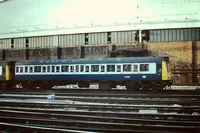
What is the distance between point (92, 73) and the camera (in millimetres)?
24312

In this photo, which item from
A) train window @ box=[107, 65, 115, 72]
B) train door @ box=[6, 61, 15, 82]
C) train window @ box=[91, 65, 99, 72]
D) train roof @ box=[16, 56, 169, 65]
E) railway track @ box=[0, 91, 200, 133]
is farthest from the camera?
train door @ box=[6, 61, 15, 82]

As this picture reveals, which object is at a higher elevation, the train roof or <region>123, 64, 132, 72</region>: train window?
the train roof

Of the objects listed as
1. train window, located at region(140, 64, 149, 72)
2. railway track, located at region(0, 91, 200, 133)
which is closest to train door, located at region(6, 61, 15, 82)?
A: train window, located at region(140, 64, 149, 72)

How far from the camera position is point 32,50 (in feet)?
133

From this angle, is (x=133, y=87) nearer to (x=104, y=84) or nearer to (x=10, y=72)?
(x=104, y=84)

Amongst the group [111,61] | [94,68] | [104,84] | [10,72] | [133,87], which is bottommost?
[133,87]

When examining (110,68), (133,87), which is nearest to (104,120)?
(133,87)

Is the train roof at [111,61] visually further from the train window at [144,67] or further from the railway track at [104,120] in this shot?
the railway track at [104,120]

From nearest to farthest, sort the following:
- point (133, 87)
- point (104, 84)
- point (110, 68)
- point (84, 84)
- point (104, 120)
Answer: point (104, 120) → point (133, 87) → point (110, 68) → point (104, 84) → point (84, 84)

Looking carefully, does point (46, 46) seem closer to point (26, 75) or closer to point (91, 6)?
point (91, 6)

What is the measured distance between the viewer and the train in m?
22.1

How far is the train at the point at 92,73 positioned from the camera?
872 inches

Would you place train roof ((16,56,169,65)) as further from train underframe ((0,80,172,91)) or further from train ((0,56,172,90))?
train underframe ((0,80,172,91))

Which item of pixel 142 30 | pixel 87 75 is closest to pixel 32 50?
pixel 142 30
